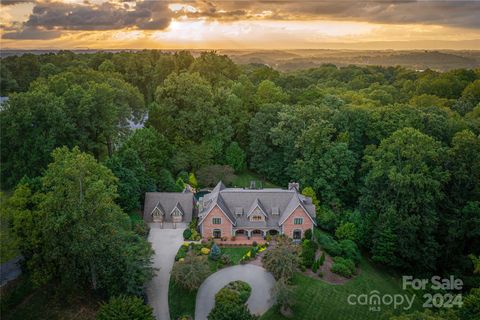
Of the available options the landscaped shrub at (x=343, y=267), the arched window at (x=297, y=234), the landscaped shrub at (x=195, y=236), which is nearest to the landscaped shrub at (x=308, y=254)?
the landscaped shrub at (x=343, y=267)

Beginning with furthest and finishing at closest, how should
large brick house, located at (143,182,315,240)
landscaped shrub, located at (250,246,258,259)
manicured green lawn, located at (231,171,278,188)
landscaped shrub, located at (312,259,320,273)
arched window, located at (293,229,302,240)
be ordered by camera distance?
manicured green lawn, located at (231,171,278,188) < arched window, located at (293,229,302,240) < large brick house, located at (143,182,315,240) < landscaped shrub, located at (250,246,258,259) < landscaped shrub, located at (312,259,320,273)

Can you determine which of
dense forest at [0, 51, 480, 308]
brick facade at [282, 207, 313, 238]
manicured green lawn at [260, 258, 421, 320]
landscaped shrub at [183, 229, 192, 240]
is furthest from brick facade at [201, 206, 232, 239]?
manicured green lawn at [260, 258, 421, 320]

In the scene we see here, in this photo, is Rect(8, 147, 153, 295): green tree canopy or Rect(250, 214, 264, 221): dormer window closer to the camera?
Rect(8, 147, 153, 295): green tree canopy

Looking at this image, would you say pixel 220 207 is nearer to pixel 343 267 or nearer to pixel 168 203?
pixel 168 203

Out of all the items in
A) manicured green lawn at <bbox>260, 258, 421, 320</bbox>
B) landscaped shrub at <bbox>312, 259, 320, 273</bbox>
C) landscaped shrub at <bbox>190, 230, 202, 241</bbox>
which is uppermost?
landscaped shrub at <bbox>190, 230, 202, 241</bbox>

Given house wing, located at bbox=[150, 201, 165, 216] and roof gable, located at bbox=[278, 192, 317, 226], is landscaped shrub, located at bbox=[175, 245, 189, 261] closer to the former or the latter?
house wing, located at bbox=[150, 201, 165, 216]

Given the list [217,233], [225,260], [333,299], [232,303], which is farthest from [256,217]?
[232,303]

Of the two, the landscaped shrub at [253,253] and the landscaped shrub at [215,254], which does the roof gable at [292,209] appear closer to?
the landscaped shrub at [253,253]
